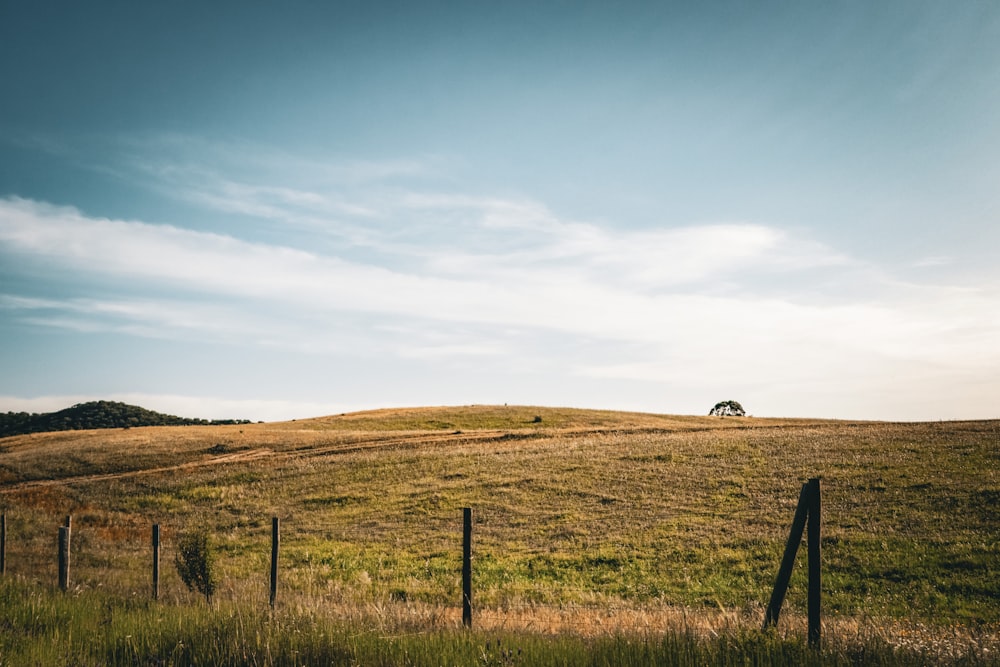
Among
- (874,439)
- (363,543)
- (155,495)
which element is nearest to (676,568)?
(363,543)

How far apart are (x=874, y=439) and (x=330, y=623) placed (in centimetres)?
4030

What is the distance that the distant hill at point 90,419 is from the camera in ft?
464

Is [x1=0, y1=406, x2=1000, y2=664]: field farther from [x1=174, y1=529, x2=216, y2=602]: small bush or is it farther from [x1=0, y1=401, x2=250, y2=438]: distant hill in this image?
[x1=0, y1=401, x2=250, y2=438]: distant hill

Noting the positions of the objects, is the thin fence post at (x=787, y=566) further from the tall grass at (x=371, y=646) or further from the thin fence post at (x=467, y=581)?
the thin fence post at (x=467, y=581)

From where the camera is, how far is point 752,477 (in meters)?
31.6

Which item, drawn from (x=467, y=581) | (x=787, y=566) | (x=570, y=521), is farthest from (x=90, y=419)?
(x=787, y=566)

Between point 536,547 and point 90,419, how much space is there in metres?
171

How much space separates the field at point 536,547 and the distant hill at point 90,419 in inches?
4256

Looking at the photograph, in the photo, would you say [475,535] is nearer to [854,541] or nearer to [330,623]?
[854,541]

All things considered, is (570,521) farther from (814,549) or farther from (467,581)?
(814,549)

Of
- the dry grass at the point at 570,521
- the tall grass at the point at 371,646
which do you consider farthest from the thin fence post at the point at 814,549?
the dry grass at the point at 570,521

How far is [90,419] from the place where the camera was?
156500 mm

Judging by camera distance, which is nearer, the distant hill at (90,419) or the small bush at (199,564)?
the small bush at (199,564)

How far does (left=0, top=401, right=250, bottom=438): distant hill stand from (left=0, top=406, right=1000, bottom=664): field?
108115 millimetres
